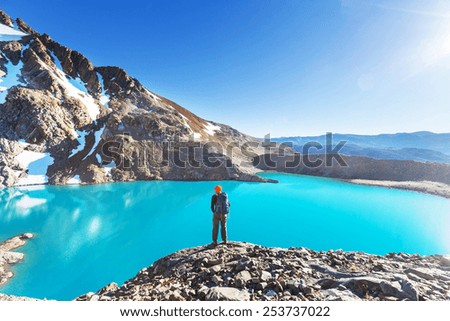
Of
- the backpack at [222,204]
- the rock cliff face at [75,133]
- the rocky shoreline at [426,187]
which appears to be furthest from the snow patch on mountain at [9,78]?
the rocky shoreline at [426,187]

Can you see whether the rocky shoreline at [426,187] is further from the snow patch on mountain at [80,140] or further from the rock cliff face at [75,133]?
the snow patch on mountain at [80,140]

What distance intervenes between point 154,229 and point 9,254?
7359mm

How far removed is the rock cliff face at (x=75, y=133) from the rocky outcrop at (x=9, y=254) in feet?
75.6

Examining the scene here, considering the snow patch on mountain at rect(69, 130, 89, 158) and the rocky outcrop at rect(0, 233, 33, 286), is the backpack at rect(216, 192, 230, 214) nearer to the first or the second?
the rocky outcrop at rect(0, 233, 33, 286)

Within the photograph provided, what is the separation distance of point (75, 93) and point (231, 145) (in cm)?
4958

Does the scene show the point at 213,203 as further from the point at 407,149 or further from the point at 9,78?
the point at 407,149

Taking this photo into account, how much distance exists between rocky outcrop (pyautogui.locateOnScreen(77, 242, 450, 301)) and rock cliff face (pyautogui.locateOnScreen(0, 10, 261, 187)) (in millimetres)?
34622

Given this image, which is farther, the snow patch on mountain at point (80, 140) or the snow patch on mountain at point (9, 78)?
the snow patch on mountain at point (9, 78)

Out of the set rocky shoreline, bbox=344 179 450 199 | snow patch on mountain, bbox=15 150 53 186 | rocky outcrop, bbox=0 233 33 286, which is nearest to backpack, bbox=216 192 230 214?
rocky outcrop, bbox=0 233 33 286

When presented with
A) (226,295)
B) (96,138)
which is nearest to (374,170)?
(226,295)

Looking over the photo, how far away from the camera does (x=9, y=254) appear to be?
34.4ft

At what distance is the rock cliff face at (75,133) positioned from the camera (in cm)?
3494

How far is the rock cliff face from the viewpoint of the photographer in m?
34.9
